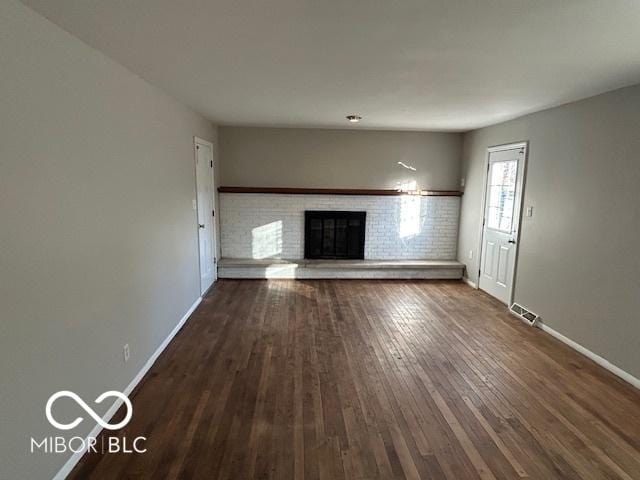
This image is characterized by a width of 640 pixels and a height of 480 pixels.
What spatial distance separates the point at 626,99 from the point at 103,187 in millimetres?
3988

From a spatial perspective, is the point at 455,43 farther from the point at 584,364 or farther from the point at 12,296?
the point at 584,364

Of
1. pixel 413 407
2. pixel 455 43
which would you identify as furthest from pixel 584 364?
pixel 455 43

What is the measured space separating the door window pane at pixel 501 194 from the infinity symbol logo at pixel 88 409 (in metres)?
4.49

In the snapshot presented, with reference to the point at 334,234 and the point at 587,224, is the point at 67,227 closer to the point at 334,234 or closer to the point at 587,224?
the point at 587,224

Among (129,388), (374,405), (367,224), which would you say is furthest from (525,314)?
(129,388)

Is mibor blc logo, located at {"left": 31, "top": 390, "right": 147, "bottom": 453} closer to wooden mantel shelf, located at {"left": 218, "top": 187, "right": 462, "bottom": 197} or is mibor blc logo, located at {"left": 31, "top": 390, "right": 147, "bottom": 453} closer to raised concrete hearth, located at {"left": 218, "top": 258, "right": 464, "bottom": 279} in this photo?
raised concrete hearth, located at {"left": 218, "top": 258, "right": 464, "bottom": 279}

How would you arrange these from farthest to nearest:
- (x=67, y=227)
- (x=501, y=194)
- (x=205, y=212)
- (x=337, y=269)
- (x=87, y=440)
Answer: (x=337, y=269), (x=205, y=212), (x=501, y=194), (x=87, y=440), (x=67, y=227)

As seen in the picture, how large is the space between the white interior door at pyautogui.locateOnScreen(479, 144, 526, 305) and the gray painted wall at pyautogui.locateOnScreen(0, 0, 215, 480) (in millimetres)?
4039

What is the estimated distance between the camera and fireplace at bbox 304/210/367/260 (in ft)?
20.0

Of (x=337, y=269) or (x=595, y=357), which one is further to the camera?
(x=337, y=269)

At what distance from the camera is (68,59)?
198 cm

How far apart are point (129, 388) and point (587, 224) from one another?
161 inches

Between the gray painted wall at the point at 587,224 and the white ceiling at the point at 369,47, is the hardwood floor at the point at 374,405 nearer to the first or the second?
the gray painted wall at the point at 587,224

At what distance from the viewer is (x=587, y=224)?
340 centimetres
